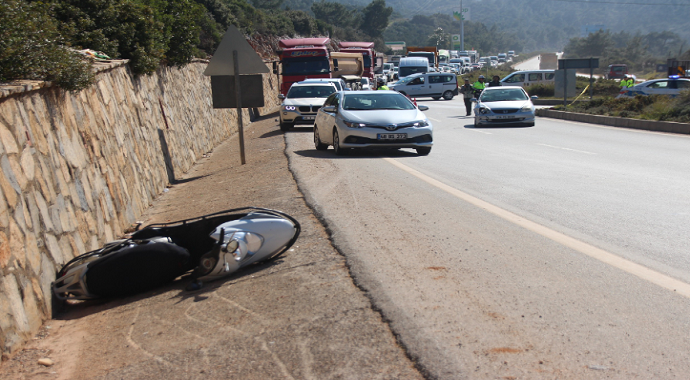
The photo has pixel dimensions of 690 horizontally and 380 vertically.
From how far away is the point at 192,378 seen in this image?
3775mm

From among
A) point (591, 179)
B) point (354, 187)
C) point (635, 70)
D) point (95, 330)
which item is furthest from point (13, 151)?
point (635, 70)

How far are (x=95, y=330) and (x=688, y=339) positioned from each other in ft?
12.8

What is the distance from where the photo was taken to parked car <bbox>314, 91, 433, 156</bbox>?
13930mm

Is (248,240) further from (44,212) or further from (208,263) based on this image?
(44,212)

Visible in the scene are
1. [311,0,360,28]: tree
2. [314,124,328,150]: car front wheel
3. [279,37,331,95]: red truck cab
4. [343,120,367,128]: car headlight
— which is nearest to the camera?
[343,120,367,128]: car headlight

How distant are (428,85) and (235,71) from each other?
33.7 meters

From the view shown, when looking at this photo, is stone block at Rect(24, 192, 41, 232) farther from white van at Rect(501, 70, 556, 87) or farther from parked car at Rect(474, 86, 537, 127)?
white van at Rect(501, 70, 556, 87)

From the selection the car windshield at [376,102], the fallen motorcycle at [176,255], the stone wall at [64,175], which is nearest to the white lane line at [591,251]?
the fallen motorcycle at [176,255]

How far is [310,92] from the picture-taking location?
24125 mm

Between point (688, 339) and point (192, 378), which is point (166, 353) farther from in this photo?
point (688, 339)

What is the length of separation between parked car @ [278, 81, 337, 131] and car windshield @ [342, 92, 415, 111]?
23.0 feet

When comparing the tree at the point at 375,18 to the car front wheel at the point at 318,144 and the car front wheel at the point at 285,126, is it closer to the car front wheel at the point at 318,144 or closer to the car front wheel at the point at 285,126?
the car front wheel at the point at 285,126

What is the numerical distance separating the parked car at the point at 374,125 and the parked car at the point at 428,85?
2996cm

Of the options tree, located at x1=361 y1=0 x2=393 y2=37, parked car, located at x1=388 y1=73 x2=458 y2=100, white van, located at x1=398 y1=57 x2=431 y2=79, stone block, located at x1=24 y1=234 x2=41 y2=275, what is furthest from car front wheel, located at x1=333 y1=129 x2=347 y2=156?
tree, located at x1=361 y1=0 x2=393 y2=37
